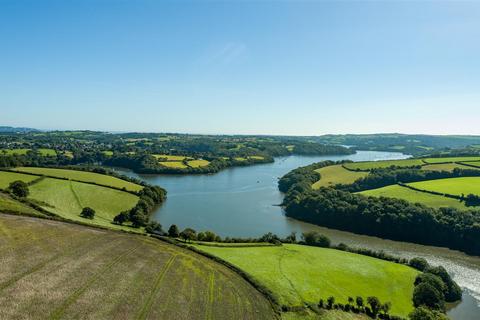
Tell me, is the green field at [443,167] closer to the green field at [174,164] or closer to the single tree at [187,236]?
the single tree at [187,236]

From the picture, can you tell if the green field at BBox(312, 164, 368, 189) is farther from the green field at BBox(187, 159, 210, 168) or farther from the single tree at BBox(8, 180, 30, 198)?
the single tree at BBox(8, 180, 30, 198)

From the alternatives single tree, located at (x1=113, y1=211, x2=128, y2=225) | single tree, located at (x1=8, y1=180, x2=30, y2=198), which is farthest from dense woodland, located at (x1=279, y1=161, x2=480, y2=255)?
single tree, located at (x1=8, y1=180, x2=30, y2=198)

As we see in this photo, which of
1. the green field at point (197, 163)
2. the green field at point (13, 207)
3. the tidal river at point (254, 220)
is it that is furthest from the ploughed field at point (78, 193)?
the green field at point (197, 163)

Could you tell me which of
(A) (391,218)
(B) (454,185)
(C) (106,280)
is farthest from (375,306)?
(B) (454,185)

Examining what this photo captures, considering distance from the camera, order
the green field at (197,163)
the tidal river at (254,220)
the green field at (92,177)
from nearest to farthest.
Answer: the tidal river at (254,220) < the green field at (92,177) < the green field at (197,163)

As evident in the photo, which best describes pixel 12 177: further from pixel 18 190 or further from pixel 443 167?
pixel 443 167

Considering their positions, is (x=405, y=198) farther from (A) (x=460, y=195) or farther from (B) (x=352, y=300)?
(B) (x=352, y=300)
